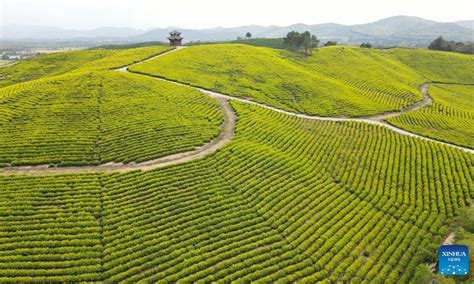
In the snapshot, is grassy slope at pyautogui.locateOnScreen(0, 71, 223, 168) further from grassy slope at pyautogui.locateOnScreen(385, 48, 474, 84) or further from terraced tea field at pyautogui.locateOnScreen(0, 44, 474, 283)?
grassy slope at pyautogui.locateOnScreen(385, 48, 474, 84)

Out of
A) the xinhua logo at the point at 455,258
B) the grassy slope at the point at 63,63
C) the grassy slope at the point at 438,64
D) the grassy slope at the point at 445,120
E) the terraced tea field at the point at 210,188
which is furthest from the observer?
the grassy slope at the point at 438,64

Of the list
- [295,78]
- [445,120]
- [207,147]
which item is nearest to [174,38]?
[295,78]

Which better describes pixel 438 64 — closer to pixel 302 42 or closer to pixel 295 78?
pixel 302 42

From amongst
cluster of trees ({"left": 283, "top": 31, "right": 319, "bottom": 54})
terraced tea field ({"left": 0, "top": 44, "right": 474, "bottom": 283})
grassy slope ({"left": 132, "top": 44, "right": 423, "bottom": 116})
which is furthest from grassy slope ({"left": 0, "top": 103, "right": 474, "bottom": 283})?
cluster of trees ({"left": 283, "top": 31, "right": 319, "bottom": 54})

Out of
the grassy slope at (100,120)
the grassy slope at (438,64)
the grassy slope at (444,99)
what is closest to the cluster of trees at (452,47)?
the grassy slope at (438,64)

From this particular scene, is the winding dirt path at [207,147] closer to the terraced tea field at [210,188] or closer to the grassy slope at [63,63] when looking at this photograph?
the terraced tea field at [210,188]

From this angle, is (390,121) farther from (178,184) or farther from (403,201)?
(178,184)
